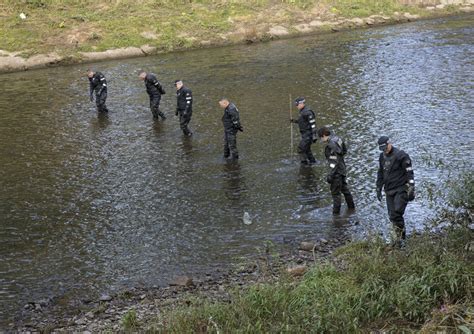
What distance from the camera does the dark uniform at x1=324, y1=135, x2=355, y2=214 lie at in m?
15.3

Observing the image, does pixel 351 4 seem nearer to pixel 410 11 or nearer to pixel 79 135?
pixel 410 11

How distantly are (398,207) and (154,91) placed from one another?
16.0 metres

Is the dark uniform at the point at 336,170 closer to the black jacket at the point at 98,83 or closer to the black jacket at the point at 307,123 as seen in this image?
the black jacket at the point at 307,123

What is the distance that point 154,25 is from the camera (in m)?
52.2

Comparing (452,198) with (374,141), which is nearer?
(452,198)

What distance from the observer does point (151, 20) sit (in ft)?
174

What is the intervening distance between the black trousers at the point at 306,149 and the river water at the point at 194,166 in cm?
39

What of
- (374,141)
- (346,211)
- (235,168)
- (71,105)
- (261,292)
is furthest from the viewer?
(71,105)

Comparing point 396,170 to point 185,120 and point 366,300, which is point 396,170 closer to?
point 366,300

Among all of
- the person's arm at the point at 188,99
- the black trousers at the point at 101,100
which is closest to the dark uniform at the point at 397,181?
the person's arm at the point at 188,99

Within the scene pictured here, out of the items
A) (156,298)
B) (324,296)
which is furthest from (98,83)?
(324,296)

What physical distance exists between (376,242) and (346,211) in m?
4.01

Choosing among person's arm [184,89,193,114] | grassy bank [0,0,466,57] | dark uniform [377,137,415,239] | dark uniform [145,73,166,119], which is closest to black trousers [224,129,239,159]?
person's arm [184,89,193,114]

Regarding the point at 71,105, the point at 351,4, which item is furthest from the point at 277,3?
the point at 71,105
